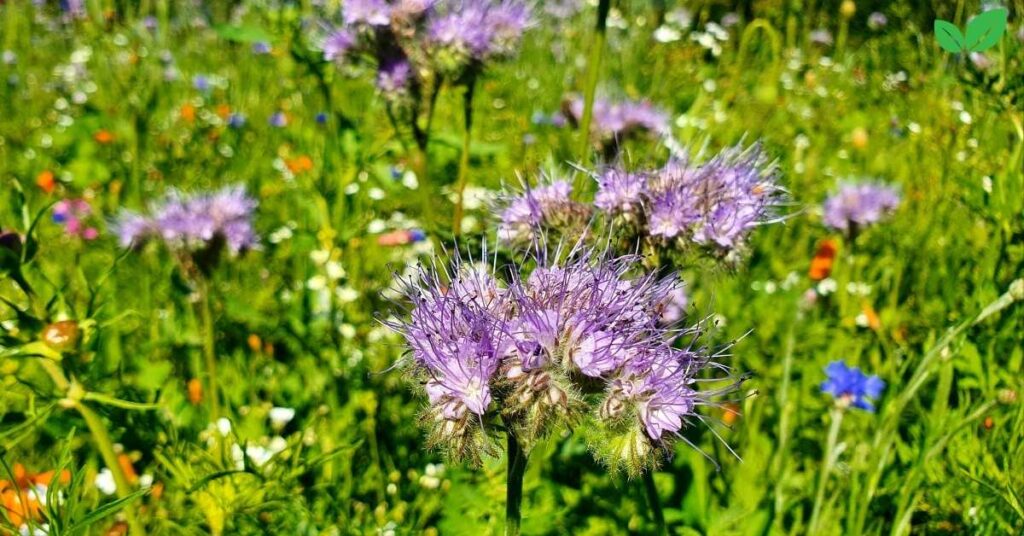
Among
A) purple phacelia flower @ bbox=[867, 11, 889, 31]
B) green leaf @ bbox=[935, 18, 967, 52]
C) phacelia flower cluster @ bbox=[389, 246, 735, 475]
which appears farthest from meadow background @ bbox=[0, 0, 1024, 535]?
purple phacelia flower @ bbox=[867, 11, 889, 31]

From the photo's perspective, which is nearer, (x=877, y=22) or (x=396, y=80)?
(x=396, y=80)

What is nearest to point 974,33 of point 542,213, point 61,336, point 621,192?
point 621,192

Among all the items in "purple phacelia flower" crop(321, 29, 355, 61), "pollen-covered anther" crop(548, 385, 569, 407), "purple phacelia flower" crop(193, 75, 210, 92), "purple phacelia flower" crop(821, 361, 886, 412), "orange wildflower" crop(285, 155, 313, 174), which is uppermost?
"purple phacelia flower" crop(321, 29, 355, 61)

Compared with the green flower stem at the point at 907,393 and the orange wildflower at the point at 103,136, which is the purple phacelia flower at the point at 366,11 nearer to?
the green flower stem at the point at 907,393

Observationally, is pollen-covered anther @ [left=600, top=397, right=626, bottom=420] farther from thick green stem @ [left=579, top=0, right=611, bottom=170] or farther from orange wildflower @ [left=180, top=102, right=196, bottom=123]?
orange wildflower @ [left=180, top=102, right=196, bottom=123]

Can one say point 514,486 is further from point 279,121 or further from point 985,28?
point 279,121

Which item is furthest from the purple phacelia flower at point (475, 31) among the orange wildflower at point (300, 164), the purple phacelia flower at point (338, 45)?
the orange wildflower at point (300, 164)
